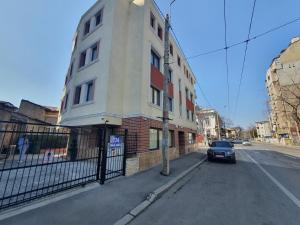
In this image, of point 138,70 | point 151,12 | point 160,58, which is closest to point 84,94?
point 138,70

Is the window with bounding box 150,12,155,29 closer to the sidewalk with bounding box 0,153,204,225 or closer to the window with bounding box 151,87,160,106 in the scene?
the window with bounding box 151,87,160,106

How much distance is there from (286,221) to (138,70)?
31.4 ft

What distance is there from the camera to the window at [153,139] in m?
10.4

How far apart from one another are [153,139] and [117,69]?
5.62 metres

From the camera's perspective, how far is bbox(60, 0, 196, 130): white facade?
32.0ft

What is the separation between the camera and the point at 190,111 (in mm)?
21656

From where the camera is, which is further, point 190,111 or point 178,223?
point 190,111

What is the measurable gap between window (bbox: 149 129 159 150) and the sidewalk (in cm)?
446

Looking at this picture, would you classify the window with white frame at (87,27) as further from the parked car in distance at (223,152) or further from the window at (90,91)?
the parked car in distance at (223,152)

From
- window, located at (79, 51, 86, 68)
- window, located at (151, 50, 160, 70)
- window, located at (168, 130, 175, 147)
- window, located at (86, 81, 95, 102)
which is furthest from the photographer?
window, located at (168, 130, 175, 147)

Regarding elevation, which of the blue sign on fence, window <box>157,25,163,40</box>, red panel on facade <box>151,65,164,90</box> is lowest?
the blue sign on fence

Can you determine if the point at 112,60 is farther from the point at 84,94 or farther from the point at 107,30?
the point at 84,94

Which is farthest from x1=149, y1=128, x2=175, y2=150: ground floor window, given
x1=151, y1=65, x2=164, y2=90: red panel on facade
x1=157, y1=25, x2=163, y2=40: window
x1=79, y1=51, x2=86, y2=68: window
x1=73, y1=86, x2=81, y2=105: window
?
x1=157, y1=25, x2=163, y2=40: window

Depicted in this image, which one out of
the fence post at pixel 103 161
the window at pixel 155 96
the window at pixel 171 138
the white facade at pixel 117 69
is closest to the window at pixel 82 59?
the white facade at pixel 117 69
